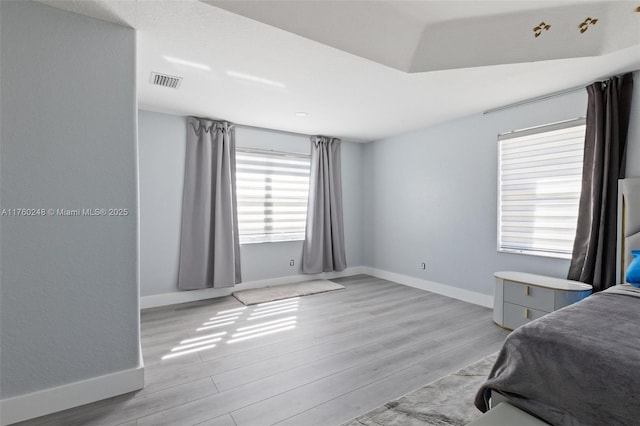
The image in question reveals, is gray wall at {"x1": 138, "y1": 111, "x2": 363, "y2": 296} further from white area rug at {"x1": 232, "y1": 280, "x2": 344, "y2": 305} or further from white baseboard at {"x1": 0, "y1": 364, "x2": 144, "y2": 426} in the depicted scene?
white baseboard at {"x1": 0, "y1": 364, "x2": 144, "y2": 426}

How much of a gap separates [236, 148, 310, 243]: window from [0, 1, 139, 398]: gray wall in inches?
95.3

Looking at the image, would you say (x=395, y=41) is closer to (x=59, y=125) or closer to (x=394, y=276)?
(x=59, y=125)

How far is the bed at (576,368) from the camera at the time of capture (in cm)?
118

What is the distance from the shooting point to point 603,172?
2732 millimetres

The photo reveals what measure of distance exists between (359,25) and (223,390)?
109 inches

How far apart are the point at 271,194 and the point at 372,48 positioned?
2833 millimetres

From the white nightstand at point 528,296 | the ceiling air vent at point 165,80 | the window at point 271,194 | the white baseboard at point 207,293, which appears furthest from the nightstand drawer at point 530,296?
the ceiling air vent at point 165,80

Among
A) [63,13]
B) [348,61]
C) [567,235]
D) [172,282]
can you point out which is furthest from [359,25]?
[172,282]

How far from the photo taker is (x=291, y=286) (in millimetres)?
4656

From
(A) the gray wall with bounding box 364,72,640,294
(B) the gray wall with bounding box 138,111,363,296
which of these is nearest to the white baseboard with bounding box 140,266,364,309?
(B) the gray wall with bounding box 138,111,363,296

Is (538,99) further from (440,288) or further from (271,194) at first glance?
(271,194)

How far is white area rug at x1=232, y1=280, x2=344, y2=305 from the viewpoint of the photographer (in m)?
4.02

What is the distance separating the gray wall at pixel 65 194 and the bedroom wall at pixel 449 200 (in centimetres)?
375

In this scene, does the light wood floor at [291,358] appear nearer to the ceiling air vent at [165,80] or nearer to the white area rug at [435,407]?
the white area rug at [435,407]
